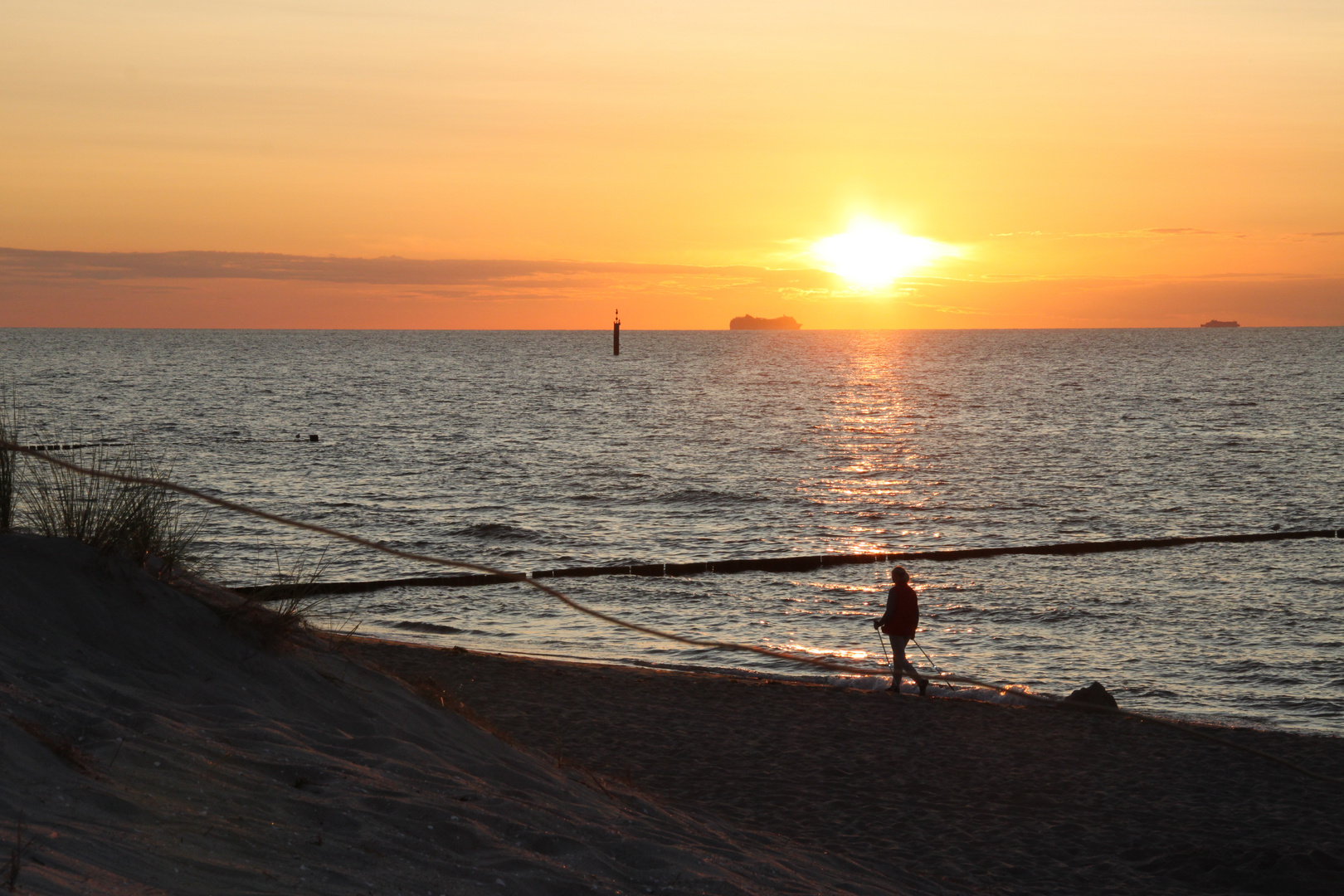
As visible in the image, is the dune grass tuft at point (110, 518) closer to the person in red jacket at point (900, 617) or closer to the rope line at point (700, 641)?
the rope line at point (700, 641)

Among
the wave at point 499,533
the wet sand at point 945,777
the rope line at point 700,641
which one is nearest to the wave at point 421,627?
the rope line at point 700,641

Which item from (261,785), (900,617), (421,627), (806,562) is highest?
(261,785)

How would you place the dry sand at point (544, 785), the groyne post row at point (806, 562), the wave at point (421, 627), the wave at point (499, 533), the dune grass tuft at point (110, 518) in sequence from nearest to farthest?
the dry sand at point (544, 785) < the dune grass tuft at point (110, 518) < the wave at point (421, 627) < the groyne post row at point (806, 562) < the wave at point (499, 533)

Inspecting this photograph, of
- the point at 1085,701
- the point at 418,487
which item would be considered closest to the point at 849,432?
the point at 418,487

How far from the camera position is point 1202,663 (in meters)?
18.9

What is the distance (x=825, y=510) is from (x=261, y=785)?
31623mm

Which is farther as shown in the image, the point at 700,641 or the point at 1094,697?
the point at 700,641

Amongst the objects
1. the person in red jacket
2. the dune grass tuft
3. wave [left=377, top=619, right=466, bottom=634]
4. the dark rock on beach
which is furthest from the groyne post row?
the dark rock on beach

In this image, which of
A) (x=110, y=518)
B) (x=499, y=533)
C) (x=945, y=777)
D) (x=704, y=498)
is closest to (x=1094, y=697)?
(x=945, y=777)

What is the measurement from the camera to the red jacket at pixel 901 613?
49.0 ft

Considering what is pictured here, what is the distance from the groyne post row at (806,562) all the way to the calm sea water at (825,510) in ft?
1.94

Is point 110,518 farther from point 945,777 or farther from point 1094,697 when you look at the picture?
point 1094,697

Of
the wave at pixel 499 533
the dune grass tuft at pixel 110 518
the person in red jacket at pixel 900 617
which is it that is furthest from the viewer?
the wave at pixel 499 533

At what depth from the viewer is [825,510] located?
1453 inches
